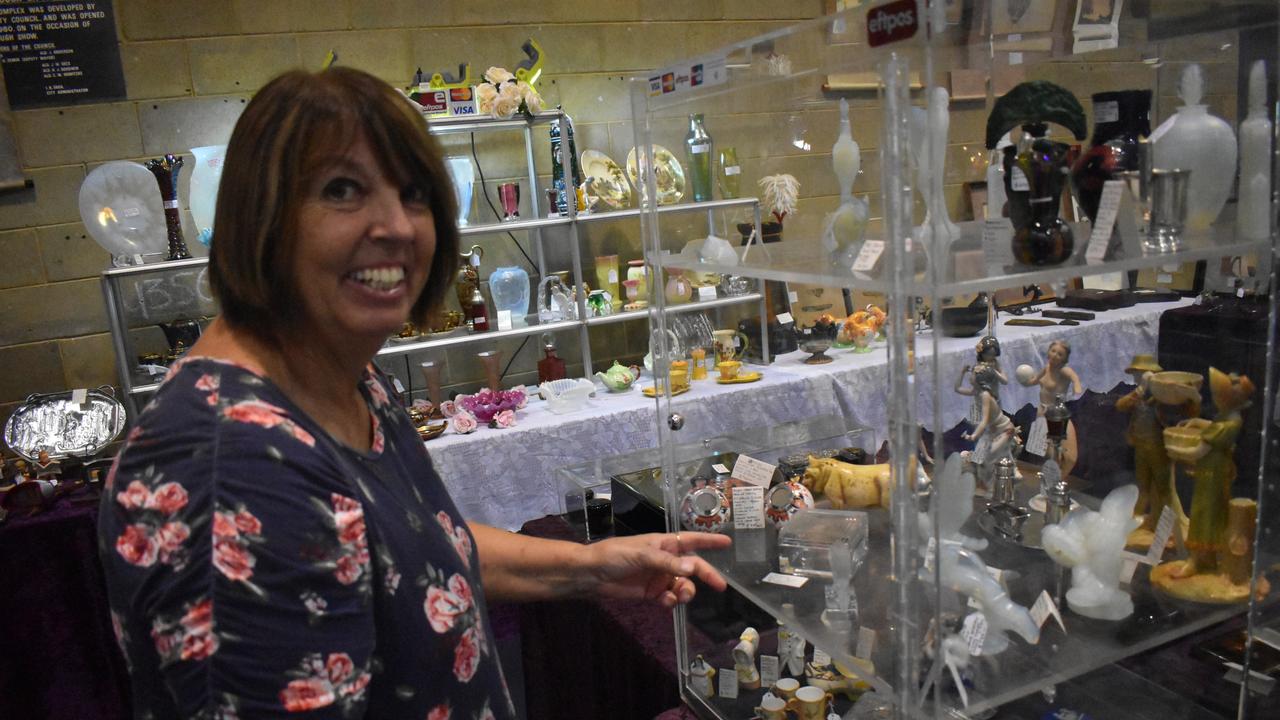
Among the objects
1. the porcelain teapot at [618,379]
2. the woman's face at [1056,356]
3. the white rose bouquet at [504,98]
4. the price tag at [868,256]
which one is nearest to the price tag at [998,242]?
the price tag at [868,256]

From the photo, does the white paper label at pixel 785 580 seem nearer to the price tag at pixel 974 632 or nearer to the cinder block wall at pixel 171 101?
the price tag at pixel 974 632

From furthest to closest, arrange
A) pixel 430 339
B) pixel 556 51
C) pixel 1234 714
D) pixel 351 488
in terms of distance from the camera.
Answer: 1. pixel 556 51
2. pixel 430 339
3. pixel 1234 714
4. pixel 351 488

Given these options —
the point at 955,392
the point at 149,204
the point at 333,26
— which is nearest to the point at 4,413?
the point at 149,204

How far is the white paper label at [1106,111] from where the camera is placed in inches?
46.1

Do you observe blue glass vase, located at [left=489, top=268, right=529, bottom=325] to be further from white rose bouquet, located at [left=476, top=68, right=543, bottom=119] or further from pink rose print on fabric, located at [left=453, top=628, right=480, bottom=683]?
pink rose print on fabric, located at [left=453, top=628, right=480, bottom=683]

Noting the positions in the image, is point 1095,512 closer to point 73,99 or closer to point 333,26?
point 333,26

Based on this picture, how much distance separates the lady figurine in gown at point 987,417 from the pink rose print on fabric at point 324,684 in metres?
0.80

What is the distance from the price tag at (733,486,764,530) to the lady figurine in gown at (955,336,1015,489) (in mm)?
401

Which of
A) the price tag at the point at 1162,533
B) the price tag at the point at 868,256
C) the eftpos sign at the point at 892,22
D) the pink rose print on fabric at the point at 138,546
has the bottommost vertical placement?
the price tag at the point at 1162,533

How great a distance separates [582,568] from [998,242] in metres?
0.72

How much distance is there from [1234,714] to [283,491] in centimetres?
131

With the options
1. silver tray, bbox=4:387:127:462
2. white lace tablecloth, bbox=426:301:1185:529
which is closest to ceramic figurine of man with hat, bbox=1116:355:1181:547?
white lace tablecloth, bbox=426:301:1185:529

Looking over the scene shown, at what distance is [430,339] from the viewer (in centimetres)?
348

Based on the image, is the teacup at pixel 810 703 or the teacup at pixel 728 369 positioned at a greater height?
the teacup at pixel 728 369
